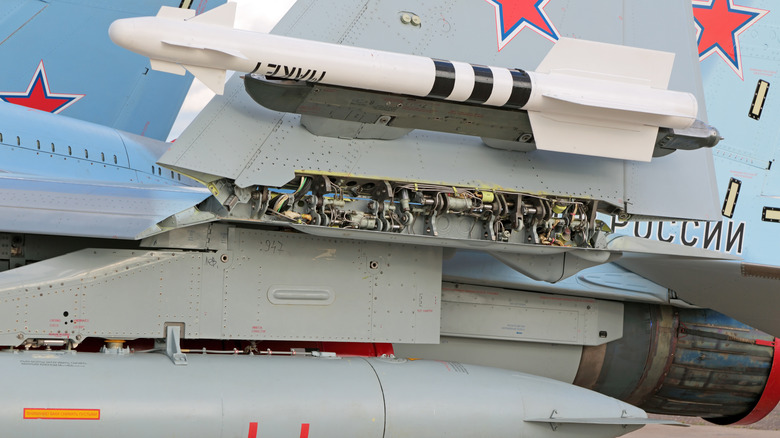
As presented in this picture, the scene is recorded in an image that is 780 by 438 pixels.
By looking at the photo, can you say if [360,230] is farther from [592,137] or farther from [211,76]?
[592,137]

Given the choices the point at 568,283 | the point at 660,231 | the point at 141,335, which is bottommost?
the point at 141,335

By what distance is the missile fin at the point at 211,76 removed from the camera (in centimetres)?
521

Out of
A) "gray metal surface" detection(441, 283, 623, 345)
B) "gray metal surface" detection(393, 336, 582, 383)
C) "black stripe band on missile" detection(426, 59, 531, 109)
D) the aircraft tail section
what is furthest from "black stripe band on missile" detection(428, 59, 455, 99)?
the aircraft tail section

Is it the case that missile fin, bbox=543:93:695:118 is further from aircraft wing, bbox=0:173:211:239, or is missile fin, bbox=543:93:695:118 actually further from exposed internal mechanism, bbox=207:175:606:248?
aircraft wing, bbox=0:173:211:239

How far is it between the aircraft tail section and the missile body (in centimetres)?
323

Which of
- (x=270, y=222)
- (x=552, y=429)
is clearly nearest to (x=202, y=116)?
(x=270, y=222)

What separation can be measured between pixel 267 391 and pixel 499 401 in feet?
5.63

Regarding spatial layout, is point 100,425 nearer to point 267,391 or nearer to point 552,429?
point 267,391

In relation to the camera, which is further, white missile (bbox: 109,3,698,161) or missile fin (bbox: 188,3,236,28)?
missile fin (bbox: 188,3,236,28)

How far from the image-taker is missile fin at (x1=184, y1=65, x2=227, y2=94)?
5.21 m

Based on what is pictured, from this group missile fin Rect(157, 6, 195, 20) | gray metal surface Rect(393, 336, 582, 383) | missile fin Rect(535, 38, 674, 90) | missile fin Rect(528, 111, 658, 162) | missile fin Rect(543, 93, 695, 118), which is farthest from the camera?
gray metal surface Rect(393, 336, 582, 383)

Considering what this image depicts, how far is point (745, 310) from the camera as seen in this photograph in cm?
713

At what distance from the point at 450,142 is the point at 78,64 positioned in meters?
3.85

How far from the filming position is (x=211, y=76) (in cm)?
527
